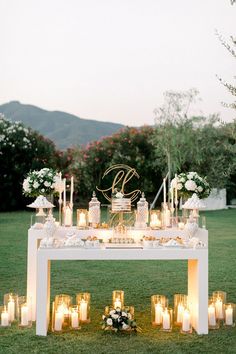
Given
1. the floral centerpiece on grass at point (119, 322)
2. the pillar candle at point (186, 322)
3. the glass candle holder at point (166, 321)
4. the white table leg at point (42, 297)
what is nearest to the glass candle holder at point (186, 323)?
the pillar candle at point (186, 322)

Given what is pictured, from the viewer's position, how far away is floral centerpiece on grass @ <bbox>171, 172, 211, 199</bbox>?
614cm

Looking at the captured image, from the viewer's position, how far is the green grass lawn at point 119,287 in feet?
16.6

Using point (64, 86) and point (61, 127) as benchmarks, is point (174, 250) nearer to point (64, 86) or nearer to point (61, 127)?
point (64, 86)

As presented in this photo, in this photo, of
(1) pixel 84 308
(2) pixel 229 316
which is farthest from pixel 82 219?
(2) pixel 229 316

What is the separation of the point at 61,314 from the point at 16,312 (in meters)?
0.63

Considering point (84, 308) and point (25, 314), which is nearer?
point (25, 314)

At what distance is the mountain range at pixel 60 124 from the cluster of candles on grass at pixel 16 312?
102 ft

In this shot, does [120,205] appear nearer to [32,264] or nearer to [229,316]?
[32,264]

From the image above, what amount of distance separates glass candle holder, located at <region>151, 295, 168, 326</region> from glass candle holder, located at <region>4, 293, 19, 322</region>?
1406mm

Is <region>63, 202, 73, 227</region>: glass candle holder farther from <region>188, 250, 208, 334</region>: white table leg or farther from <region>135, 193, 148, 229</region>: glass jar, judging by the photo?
<region>188, 250, 208, 334</region>: white table leg

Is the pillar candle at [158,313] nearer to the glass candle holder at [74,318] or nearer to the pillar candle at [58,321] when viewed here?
the glass candle holder at [74,318]

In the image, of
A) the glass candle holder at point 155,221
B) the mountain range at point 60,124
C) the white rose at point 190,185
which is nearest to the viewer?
the white rose at point 190,185

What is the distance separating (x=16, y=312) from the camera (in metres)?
5.91

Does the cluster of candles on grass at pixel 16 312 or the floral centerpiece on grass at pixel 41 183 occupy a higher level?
the floral centerpiece on grass at pixel 41 183
